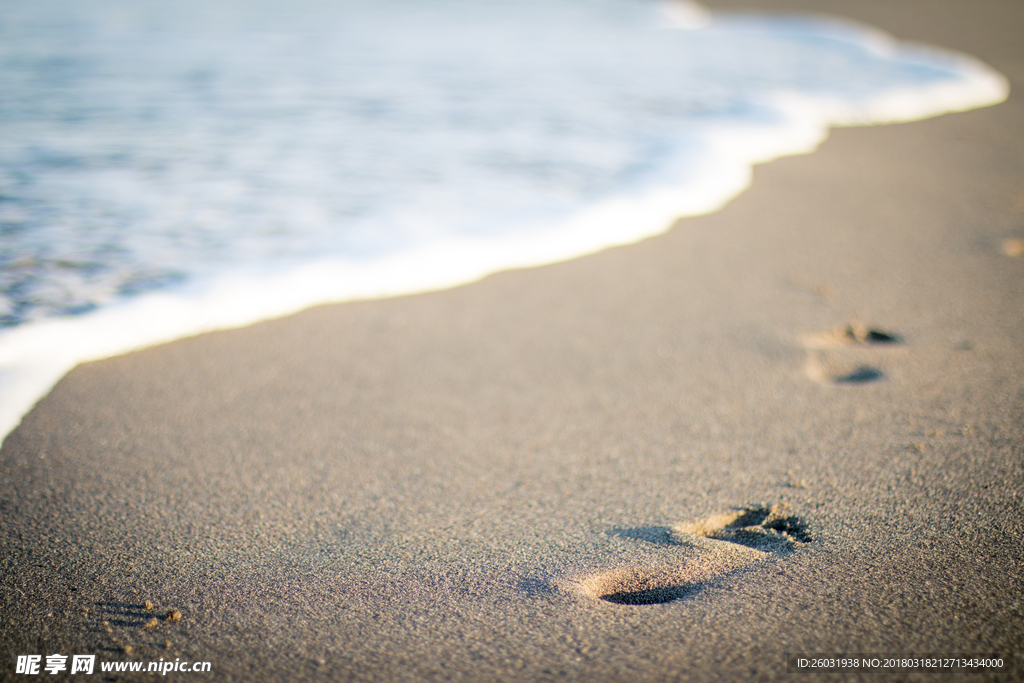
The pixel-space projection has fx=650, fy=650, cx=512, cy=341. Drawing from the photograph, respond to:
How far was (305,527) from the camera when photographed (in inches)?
59.2

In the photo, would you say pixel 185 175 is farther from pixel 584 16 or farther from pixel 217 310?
pixel 584 16

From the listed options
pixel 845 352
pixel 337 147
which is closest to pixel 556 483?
pixel 845 352

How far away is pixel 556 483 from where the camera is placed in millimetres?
1627

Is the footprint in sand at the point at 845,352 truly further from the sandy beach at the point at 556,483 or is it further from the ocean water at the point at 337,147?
the ocean water at the point at 337,147

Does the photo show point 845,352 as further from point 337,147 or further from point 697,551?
point 337,147

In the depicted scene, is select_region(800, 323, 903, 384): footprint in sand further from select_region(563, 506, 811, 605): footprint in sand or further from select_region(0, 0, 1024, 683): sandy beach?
select_region(563, 506, 811, 605): footprint in sand

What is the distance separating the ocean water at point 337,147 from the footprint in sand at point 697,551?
1.48 m

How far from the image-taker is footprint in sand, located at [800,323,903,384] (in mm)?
2014

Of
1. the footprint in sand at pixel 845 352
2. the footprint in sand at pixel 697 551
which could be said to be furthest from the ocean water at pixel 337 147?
the footprint in sand at pixel 697 551

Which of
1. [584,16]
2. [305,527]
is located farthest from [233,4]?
[305,527]

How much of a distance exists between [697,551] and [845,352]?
109cm

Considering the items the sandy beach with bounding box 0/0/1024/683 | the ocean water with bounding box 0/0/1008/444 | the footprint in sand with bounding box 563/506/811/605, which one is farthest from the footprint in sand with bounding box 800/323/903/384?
the ocean water with bounding box 0/0/1008/444

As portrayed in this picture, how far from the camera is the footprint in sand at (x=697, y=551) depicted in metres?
1.33

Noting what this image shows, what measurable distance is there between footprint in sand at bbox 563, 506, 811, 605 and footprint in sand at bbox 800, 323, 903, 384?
693 mm
